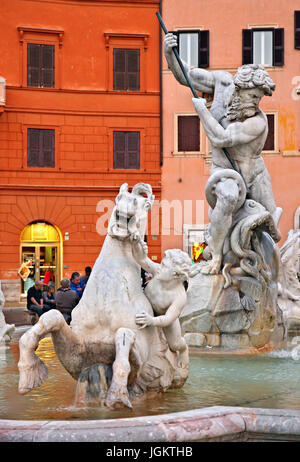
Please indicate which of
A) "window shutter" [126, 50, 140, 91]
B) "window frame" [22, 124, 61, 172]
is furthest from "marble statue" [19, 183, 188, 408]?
"window shutter" [126, 50, 140, 91]

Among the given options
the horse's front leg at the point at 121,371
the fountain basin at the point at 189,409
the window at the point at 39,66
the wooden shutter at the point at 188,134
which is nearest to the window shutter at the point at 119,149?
the wooden shutter at the point at 188,134

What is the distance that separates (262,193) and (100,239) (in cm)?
2054

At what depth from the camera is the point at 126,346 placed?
12.8ft

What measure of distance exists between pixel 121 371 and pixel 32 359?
1.40 feet

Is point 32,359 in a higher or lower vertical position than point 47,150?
lower

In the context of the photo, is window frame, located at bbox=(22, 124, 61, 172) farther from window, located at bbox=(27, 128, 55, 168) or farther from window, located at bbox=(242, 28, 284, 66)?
window, located at bbox=(242, 28, 284, 66)

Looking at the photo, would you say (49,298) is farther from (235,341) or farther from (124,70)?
(124,70)

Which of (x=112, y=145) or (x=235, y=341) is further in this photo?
(x=112, y=145)

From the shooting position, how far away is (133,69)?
1138 inches

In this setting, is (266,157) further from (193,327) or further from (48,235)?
(193,327)

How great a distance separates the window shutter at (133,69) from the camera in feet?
94.7

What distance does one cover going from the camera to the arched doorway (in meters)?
27.3

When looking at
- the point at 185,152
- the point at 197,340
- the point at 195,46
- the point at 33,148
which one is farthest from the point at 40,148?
the point at 197,340
